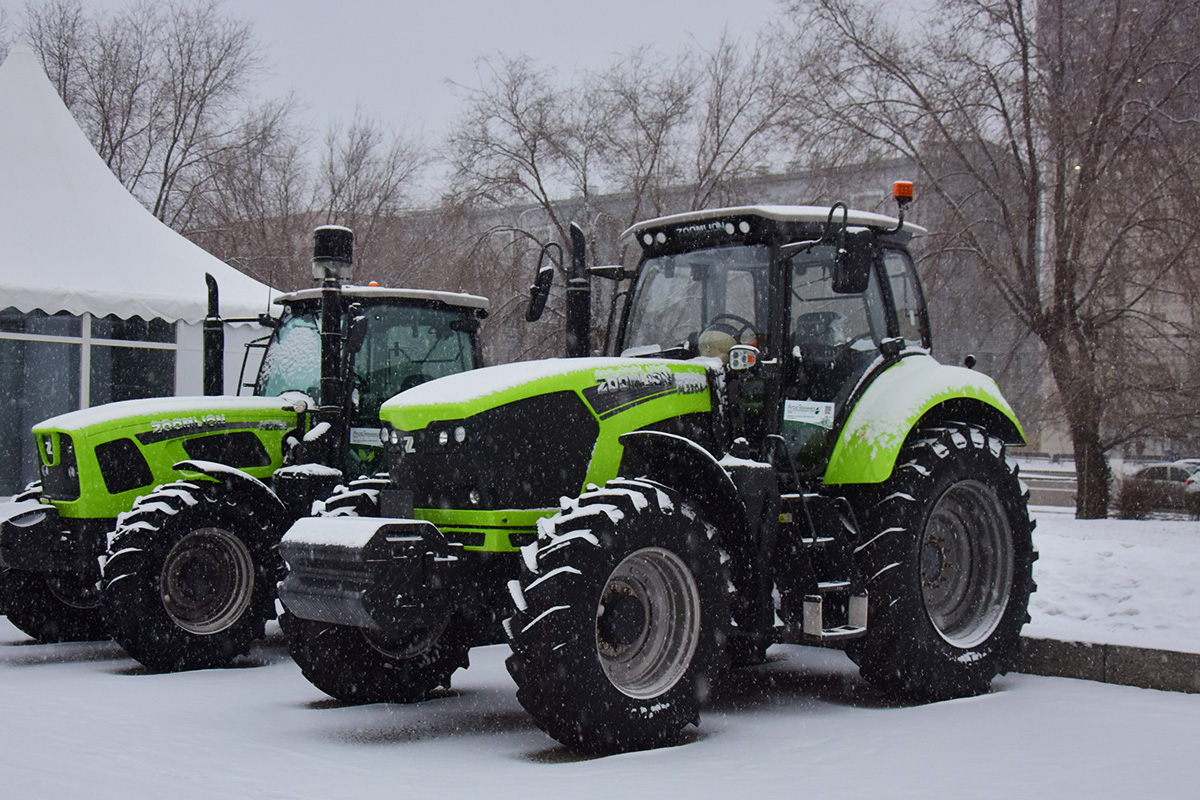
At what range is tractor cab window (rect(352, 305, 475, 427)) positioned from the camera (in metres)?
9.17

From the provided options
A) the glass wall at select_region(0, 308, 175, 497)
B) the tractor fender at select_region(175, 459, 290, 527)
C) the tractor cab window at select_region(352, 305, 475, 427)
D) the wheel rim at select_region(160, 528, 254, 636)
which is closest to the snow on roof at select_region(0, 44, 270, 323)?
the glass wall at select_region(0, 308, 175, 497)

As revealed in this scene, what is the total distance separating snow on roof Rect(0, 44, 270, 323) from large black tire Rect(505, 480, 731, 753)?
1225 cm

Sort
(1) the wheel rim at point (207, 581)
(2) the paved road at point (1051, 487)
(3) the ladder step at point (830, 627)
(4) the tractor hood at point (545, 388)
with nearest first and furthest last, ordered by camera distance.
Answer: (4) the tractor hood at point (545, 388) < (3) the ladder step at point (830, 627) < (1) the wheel rim at point (207, 581) < (2) the paved road at point (1051, 487)

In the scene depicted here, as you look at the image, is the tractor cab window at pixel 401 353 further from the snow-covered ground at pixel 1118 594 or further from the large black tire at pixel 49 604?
the snow-covered ground at pixel 1118 594

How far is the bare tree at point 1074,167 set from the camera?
15594mm

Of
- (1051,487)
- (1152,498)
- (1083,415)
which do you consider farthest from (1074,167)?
(1051,487)

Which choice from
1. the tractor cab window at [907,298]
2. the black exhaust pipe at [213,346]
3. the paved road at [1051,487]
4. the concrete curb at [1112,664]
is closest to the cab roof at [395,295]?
the black exhaust pipe at [213,346]

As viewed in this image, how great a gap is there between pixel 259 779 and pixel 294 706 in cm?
191

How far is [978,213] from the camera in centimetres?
1727

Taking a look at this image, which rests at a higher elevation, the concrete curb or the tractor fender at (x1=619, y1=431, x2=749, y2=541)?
the tractor fender at (x1=619, y1=431, x2=749, y2=541)

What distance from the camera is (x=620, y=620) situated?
559 cm

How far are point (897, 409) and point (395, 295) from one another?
426cm

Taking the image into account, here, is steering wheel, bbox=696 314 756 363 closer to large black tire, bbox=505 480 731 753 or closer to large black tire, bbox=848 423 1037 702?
large black tire, bbox=848 423 1037 702

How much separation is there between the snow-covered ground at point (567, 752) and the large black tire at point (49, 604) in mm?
856
